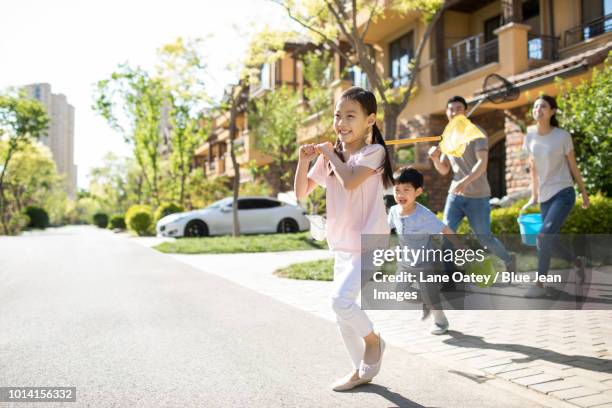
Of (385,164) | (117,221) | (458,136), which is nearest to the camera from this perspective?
(385,164)

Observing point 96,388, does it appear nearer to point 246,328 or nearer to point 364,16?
point 246,328

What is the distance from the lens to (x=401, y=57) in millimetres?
19609

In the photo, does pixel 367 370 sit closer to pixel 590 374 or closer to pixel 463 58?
pixel 590 374

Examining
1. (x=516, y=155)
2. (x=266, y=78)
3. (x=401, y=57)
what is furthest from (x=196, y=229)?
(x=266, y=78)

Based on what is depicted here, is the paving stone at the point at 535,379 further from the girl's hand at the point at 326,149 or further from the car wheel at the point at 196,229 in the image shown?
the car wheel at the point at 196,229

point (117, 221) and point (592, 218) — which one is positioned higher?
point (117, 221)

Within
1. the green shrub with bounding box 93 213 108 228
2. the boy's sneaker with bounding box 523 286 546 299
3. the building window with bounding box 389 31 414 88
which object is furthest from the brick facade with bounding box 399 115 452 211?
the green shrub with bounding box 93 213 108 228

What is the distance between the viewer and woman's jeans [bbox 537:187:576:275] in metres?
5.59

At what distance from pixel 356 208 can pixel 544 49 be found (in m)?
14.1

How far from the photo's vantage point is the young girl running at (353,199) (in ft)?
10.1

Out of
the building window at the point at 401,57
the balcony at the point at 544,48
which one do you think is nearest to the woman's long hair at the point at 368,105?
the balcony at the point at 544,48

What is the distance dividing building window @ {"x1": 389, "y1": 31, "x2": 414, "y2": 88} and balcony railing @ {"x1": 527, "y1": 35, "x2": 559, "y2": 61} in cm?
456

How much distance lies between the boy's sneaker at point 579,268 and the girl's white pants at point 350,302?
2809 millimetres

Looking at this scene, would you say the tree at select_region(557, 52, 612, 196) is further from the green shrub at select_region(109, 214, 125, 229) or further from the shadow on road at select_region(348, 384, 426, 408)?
the green shrub at select_region(109, 214, 125, 229)
